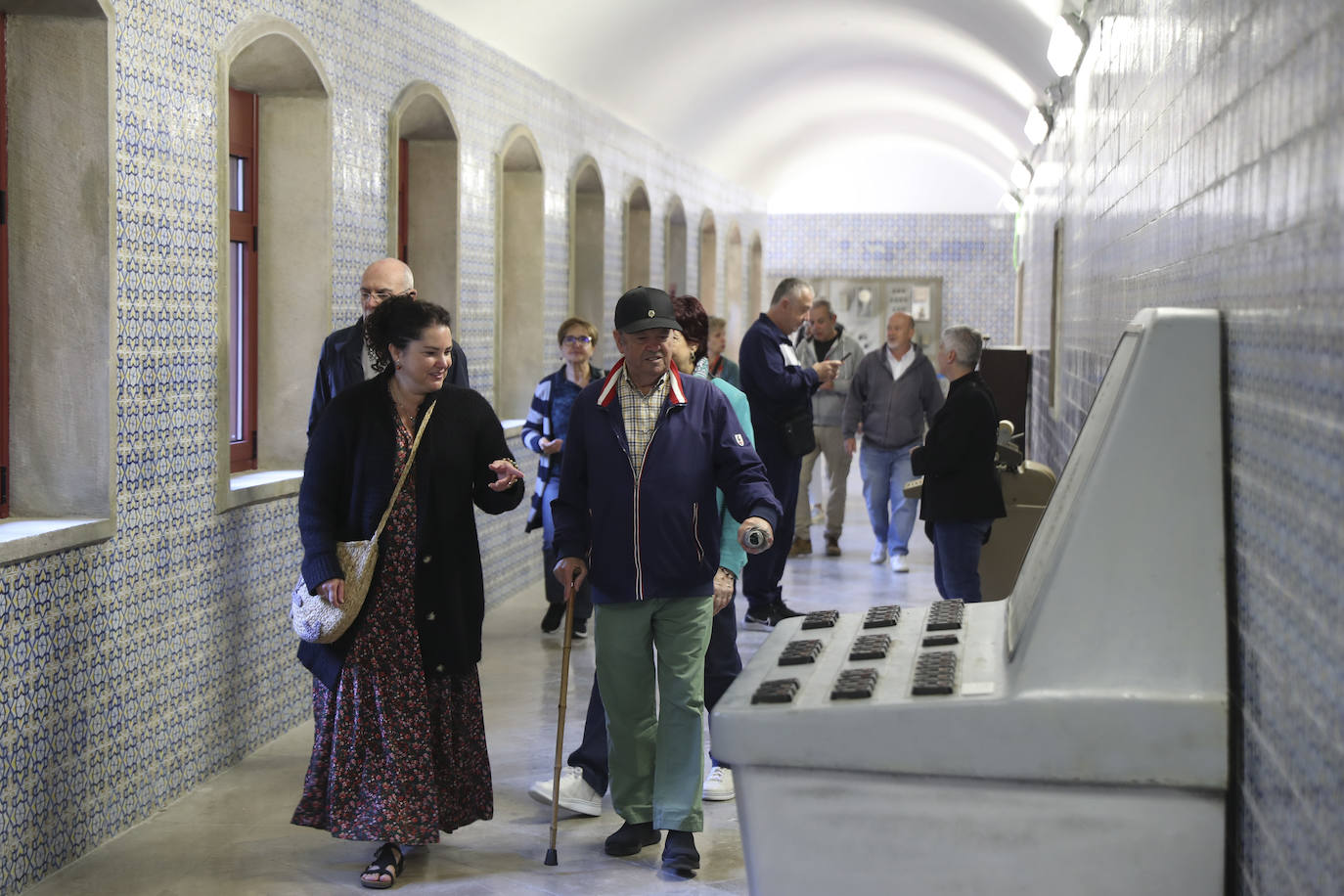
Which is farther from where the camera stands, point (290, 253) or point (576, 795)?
point (290, 253)

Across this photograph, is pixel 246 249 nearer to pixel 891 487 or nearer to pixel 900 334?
pixel 900 334

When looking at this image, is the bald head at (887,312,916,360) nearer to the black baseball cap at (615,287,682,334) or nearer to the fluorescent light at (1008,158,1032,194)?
the fluorescent light at (1008,158,1032,194)

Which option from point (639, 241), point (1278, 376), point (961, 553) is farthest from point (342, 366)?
point (639, 241)

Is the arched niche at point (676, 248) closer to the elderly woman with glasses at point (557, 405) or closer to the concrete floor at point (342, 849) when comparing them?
the elderly woman with glasses at point (557, 405)

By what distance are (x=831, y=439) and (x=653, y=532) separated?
25.9 ft

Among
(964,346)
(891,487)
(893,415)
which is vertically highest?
(964,346)

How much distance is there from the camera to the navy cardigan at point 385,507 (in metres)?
4.73

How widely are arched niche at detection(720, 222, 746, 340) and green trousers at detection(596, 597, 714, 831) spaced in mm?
16725

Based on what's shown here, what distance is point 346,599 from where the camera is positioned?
4.66 meters

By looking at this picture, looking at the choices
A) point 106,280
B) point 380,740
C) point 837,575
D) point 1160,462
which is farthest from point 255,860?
point 837,575

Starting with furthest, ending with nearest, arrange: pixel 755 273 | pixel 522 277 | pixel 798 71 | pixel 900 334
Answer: pixel 755 273 → pixel 798 71 → pixel 522 277 → pixel 900 334

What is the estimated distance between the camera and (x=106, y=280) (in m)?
5.10

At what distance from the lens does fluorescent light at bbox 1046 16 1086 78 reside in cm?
810

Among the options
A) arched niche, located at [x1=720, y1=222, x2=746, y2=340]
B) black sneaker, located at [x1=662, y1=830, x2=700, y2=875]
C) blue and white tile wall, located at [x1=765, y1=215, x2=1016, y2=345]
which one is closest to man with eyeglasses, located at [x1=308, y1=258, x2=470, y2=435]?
black sneaker, located at [x1=662, y1=830, x2=700, y2=875]
